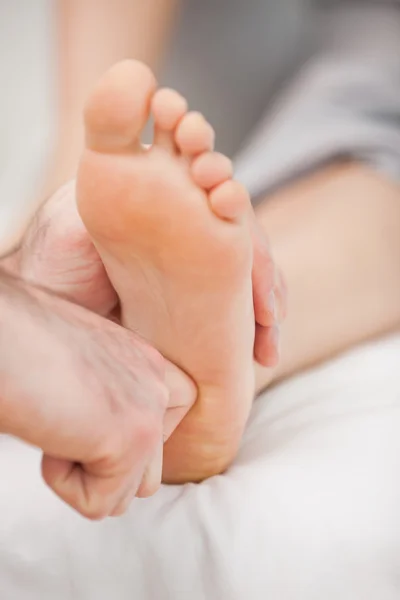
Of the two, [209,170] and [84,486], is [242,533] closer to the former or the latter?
[84,486]

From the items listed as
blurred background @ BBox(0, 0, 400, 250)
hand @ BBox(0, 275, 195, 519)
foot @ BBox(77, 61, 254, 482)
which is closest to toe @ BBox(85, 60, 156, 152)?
foot @ BBox(77, 61, 254, 482)

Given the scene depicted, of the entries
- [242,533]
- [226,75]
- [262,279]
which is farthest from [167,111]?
[226,75]

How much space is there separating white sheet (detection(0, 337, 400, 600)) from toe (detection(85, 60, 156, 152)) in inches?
10.7

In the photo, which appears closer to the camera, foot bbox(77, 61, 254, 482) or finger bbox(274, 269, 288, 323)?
foot bbox(77, 61, 254, 482)

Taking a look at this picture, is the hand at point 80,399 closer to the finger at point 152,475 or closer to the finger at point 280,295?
the finger at point 152,475

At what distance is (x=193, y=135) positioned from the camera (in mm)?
498

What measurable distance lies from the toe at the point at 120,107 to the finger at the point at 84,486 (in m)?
0.21

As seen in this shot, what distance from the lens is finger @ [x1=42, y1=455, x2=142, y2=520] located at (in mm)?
487

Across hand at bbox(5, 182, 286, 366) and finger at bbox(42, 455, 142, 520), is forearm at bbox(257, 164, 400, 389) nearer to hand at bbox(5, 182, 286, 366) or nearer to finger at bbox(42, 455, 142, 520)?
hand at bbox(5, 182, 286, 366)

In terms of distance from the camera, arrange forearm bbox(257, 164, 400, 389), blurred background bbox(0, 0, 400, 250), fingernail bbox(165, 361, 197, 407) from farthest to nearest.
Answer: blurred background bbox(0, 0, 400, 250) < forearm bbox(257, 164, 400, 389) < fingernail bbox(165, 361, 197, 407)

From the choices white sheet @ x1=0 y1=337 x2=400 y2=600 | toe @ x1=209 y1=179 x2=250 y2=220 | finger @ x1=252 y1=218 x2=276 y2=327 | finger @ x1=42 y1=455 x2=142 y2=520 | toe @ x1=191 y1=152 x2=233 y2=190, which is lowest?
white sheet @ x1=0 y1=337 x2=400 y2=600

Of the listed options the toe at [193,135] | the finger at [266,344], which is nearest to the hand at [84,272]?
the finger at [266,344]

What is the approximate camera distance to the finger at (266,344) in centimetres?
62

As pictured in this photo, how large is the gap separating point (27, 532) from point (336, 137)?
56 centimetres
